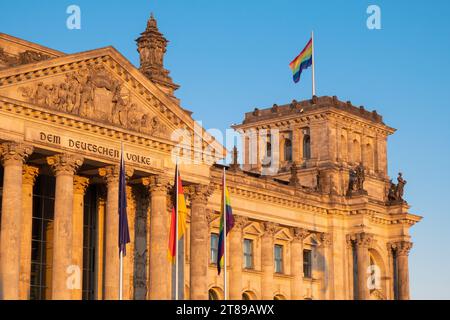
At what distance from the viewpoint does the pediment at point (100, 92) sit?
175 feet

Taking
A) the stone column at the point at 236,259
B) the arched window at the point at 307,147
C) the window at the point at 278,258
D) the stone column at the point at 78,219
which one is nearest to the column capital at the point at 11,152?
the stone column at the point at 78,219

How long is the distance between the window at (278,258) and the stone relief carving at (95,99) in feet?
66.6

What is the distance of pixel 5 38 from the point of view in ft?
183

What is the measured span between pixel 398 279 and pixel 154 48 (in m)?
28.3

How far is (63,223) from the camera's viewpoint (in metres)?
53.7

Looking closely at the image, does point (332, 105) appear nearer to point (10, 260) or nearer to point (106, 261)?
point (106, 261)

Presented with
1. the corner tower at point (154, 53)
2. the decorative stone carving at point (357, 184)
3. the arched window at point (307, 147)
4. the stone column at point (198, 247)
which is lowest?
the stone column at point (198, 247)

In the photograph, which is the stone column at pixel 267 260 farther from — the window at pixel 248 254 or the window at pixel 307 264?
the window at pixel 307 264

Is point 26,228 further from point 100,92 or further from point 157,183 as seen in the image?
point 100,92

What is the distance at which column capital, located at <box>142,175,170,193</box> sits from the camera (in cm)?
5988

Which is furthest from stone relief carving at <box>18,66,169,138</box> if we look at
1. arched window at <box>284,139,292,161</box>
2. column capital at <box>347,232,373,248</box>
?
arched window at <box>284,139,292,161</box>

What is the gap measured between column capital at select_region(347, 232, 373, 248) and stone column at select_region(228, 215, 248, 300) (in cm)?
1119

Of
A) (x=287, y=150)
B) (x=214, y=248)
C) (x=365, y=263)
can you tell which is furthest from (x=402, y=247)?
(x=214, y=248)

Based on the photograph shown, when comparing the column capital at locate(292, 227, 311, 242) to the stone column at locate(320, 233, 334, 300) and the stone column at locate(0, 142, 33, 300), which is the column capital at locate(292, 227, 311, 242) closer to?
the stone column at locate(320, 233, 334, 300)
